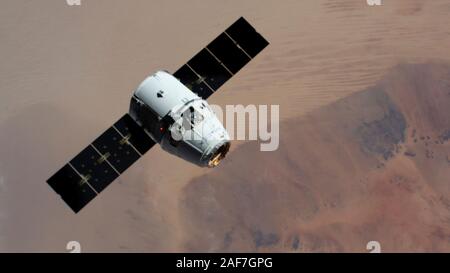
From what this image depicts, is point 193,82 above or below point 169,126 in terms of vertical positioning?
above

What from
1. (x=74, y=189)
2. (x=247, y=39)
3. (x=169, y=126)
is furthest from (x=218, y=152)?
(x=74, y=189)

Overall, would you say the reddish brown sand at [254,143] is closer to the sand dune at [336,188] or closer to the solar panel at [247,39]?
the sand dune at [336,188]

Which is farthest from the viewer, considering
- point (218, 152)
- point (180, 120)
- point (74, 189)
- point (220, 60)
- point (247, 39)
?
point (247, 39)

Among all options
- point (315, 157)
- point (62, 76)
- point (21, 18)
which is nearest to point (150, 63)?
point (62, 76)

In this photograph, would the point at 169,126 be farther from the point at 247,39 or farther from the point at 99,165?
the point at 247,39

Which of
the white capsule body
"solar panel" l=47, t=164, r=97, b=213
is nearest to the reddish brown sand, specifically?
"solar panel" l=47, t=164, r=97, b=213

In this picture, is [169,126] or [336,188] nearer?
[169,126]

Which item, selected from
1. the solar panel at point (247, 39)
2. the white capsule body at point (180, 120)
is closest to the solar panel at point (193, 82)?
the white capsule body at point (180, 120)

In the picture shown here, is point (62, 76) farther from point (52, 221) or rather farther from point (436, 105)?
point (436, 105)
